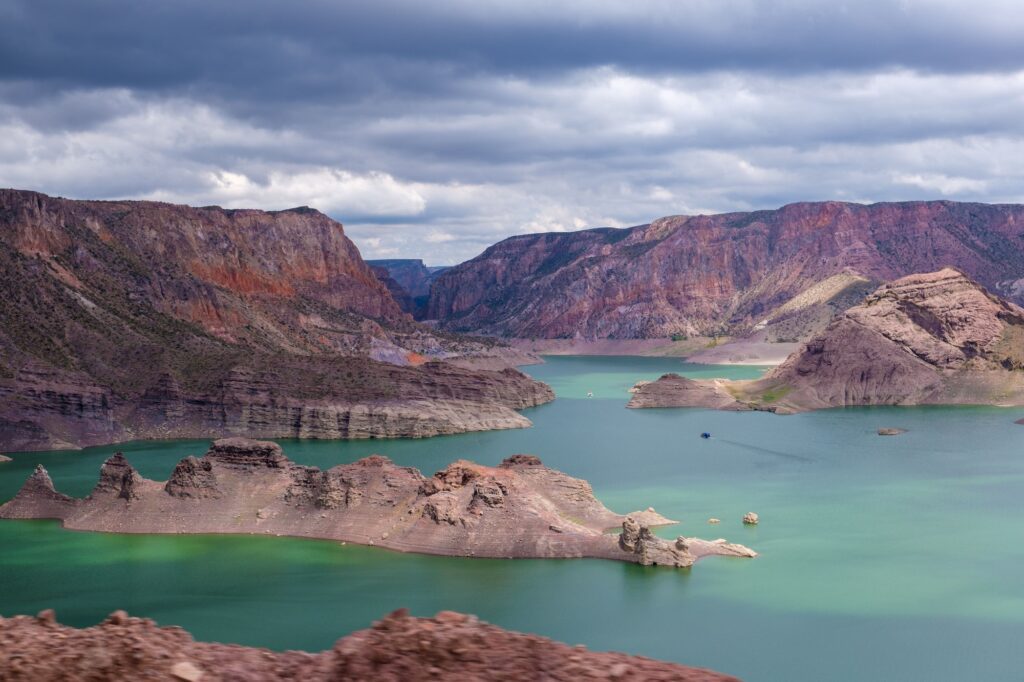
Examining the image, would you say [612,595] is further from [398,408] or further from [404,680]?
[398,408]

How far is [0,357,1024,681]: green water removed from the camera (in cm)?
5797

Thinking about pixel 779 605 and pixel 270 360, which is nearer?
pixel 779 605

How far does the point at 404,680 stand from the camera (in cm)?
3297

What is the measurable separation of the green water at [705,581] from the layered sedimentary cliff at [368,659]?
21934mm

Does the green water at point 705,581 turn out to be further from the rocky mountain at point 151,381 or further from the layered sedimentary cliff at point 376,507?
the rocky mountain at point 151,381

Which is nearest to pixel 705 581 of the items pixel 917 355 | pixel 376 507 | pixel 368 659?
pixel 376 507

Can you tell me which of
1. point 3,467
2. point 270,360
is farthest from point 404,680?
point 270,360

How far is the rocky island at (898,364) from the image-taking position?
174 m

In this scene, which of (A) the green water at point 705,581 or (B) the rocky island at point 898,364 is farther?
(B) the rocky island at point 898,364

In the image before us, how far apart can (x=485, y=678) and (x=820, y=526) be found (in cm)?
5695

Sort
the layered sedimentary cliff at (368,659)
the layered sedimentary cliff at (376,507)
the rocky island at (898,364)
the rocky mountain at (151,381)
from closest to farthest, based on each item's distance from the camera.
Result: the layered sedimentary cliff at (368,659), the layered sedimentary cliff at (376,507), the rocky mountain at (151,381), the rocky island at (898,364)

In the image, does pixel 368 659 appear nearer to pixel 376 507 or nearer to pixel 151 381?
pixel 376 507

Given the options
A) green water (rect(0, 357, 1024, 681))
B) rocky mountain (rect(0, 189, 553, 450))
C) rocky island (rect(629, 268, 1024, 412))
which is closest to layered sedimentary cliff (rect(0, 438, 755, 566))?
green water (rect(0, 357, 1024, 681))

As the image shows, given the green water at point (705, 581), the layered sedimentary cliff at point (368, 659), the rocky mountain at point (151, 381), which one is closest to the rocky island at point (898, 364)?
the rocky mountain at point (151, 381)
